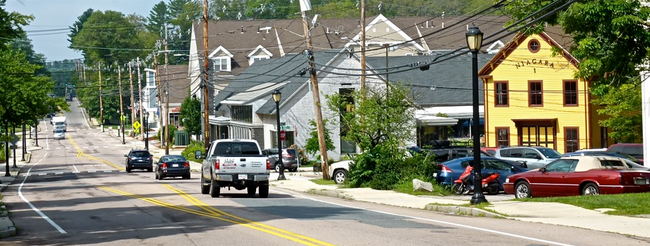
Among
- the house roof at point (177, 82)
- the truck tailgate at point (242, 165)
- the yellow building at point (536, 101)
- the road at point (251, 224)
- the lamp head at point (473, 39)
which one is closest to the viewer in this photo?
the road at point (251, 224)

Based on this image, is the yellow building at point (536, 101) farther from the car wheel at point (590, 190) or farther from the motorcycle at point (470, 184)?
the car wheel at point (590, 190)

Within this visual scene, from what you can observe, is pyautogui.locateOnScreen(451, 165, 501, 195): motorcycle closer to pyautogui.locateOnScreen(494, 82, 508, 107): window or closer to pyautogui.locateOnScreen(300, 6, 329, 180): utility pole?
pyautogui.locateOnScreen(300, 6, 329, 180): utility pole

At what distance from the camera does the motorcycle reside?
28.2 meters

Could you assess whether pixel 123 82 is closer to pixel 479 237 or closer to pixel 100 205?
pixel 100 205

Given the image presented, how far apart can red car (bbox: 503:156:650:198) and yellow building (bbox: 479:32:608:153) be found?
28.1 meters

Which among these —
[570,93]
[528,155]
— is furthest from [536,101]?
[528,155]

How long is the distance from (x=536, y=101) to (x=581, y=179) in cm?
3173

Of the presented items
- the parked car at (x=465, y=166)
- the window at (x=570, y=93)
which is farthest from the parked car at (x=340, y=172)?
the window at (x=570, y=93)

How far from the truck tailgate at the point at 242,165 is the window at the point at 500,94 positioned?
101ft

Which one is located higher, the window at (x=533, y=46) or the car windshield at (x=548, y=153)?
the window at (x=533, y=46)

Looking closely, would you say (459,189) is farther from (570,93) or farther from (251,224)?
(570,93)

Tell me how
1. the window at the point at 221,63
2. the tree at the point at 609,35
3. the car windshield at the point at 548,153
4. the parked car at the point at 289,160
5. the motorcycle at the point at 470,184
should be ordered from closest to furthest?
the tree at the point at 609,35 → the motorcycle at the point at 470,184 → the car windshield at the point at 548,153 → the parked car at the point at 289,160 → the window at the point at 221,63

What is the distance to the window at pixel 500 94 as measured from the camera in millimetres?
55719

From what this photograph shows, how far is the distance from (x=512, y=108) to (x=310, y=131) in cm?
1421
